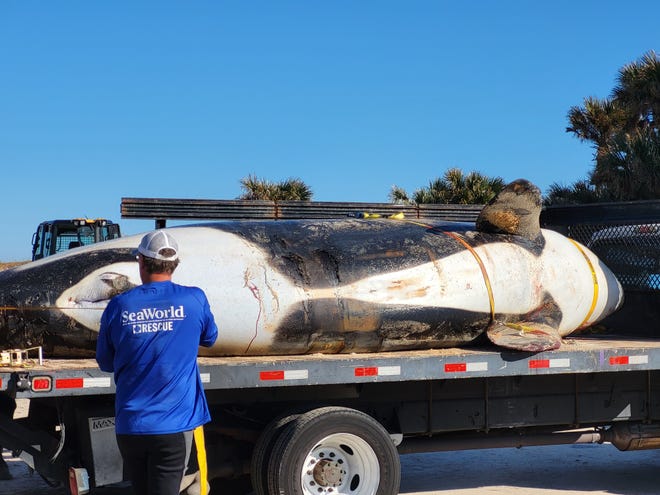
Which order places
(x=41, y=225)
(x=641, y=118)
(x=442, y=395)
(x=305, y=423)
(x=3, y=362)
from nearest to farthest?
1. (x=3, y=362)
2. (x=305, y=423)
3. (x=442, y=395)
4. (x=41, y=225)
5. (x=641, y=118)

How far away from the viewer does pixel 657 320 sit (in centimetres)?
746

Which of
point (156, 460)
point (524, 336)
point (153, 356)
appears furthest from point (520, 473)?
point (153, 356)

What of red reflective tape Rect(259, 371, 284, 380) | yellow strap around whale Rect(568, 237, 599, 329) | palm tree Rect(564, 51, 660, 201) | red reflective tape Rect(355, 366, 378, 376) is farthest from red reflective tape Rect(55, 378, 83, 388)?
palm tree Rect(564, 51, 660, 201)

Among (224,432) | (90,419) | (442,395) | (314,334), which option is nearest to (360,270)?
(314,334)

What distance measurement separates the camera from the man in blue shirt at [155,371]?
380 centimetres

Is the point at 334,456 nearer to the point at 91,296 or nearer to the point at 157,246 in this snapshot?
the point at 91,296

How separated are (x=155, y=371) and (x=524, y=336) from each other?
3.23 metres

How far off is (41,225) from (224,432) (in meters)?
12.3

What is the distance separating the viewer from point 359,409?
6.21 m

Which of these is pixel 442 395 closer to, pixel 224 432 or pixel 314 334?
pixel 314 334

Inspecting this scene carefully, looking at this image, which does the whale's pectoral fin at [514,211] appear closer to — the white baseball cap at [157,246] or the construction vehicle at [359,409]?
the construction vehicle at [359,409]

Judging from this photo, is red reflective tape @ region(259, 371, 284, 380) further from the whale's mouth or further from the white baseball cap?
the white baseball cap

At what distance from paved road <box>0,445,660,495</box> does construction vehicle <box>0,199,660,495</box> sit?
1.84 feet

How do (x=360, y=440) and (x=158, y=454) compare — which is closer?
(x=158, y=454)
